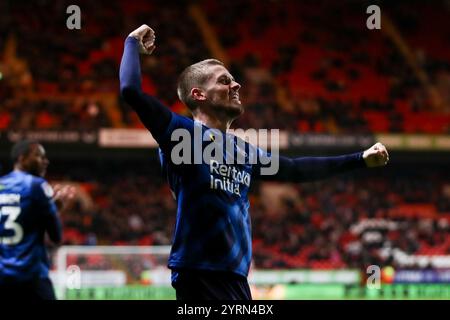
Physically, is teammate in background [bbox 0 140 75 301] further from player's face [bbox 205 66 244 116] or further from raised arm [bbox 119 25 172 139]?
raised arm [bbox 119 25 172 139]

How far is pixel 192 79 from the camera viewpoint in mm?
4438

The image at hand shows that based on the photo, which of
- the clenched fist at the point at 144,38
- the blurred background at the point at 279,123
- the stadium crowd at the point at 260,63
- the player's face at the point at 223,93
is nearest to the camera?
the clenched fist at the point at 144,38

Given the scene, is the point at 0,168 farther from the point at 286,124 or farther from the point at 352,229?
the point at 352,229

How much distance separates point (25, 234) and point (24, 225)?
0.25 ft

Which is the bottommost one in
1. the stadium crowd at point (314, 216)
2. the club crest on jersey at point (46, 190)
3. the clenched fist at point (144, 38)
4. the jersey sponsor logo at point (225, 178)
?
the stadium crowd at point (314, 216)

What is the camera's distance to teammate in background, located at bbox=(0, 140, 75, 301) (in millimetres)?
6473

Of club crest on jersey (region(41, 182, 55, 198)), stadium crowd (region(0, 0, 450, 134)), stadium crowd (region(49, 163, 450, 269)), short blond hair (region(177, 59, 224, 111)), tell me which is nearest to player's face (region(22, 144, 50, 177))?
club crest on jersey (region(41, 182, 55, 198))

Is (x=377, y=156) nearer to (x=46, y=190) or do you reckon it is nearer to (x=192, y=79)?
(x=192, y=79)

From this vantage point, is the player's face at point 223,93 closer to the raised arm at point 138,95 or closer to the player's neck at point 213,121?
the player's neck at point 213,121

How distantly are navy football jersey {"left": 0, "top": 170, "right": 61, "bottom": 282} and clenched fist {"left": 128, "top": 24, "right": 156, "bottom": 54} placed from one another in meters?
2.71

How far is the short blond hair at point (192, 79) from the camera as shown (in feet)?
14.5

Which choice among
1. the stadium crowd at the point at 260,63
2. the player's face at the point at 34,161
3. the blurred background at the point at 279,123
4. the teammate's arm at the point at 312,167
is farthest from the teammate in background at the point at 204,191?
the stadium crowd at the point at 260,63

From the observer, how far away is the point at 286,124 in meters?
23.6

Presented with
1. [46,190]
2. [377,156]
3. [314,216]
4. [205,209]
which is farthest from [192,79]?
[314,216]
